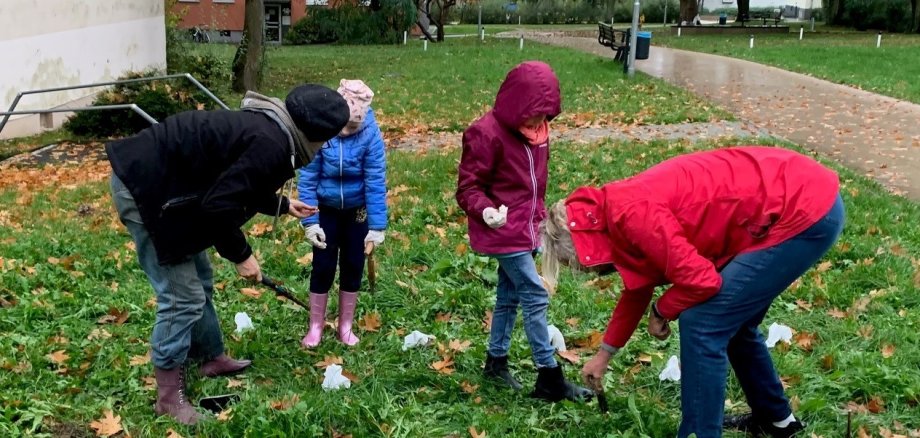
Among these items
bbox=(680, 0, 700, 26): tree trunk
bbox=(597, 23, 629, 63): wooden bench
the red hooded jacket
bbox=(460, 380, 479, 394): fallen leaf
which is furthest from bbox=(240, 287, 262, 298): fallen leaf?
bbox=(680, 0, 700, 26): tree trunk

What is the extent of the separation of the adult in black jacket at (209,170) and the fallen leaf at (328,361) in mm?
983

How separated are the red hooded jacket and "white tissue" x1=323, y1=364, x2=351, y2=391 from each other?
1.58 metres

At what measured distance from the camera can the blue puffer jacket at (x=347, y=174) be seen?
4.04 metres

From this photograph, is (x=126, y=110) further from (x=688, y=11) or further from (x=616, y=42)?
(x=688, y=11)

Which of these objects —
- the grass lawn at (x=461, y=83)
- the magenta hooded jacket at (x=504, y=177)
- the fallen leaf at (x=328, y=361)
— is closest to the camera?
the magenta hooded jacket at (x=504, y=177)

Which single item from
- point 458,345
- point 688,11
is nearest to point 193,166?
point 458,345

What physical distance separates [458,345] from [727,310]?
184 cm

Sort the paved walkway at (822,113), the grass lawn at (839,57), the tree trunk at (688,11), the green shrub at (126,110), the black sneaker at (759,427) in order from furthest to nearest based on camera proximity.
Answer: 1. the tree trunk at (688,11)
2. the grass lawn at (839,57)
3. the green shrub at (126,110)
4. the paved walkway at (822,113)
5. the black sneaker at (759,427)

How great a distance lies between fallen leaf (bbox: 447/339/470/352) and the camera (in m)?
4.27

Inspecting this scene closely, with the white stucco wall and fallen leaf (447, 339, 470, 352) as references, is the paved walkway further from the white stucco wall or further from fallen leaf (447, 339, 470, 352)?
the white stucco wall

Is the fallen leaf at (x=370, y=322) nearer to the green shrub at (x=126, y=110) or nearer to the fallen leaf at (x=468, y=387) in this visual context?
the fallen leaf at (x=468, y=387)

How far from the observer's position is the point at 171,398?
3.51m

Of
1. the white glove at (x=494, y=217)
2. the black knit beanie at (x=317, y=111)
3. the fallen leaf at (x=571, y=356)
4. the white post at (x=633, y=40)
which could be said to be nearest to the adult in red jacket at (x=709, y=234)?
the white glove at (x=494, y=217)

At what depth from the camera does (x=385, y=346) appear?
4.35m
